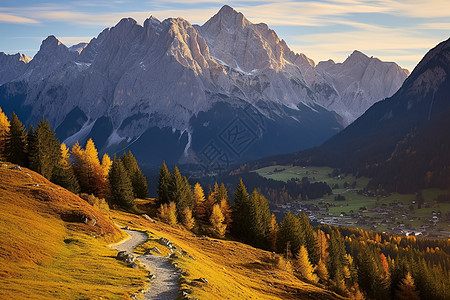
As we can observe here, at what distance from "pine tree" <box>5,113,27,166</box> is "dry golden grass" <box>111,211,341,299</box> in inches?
1112

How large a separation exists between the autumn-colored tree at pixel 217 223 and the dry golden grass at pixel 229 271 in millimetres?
10300

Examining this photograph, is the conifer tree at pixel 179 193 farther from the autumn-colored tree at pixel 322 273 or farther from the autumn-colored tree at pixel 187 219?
the autumn-colored tree at pixel 322 273

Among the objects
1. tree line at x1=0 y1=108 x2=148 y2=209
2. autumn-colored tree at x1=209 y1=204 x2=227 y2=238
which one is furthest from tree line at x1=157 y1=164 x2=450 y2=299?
tree line at x1=0 y1=108 x2=148 y2=209

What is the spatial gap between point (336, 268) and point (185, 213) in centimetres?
4796

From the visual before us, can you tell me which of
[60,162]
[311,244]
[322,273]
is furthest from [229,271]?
[60,162]

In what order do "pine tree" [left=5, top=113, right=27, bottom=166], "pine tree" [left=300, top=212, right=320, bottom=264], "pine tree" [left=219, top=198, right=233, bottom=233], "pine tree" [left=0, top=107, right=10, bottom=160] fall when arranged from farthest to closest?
"pine tree" [left=219, top=198, right=233, bottom=233]
"pine tree" [left=300, top=212, right=320, bottom=264]
"pine tree" [left=0, top=107, right=10, bottom=160]
"pine tree" [left=5, top=113, right=27, bottom=166]

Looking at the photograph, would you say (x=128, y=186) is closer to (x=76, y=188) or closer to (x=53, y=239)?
(x=76, y=188)

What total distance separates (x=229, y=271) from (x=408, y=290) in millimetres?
63229

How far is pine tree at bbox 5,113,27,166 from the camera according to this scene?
101 m

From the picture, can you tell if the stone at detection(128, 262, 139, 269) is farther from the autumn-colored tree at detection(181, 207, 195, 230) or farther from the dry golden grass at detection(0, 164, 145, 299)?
the autumn-colored tree at detection(181, 207, 195, 230)

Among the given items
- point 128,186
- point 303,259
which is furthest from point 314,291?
point 128,186

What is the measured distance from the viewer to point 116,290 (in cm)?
4175

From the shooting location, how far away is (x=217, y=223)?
384ft

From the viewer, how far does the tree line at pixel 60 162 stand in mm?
99688
